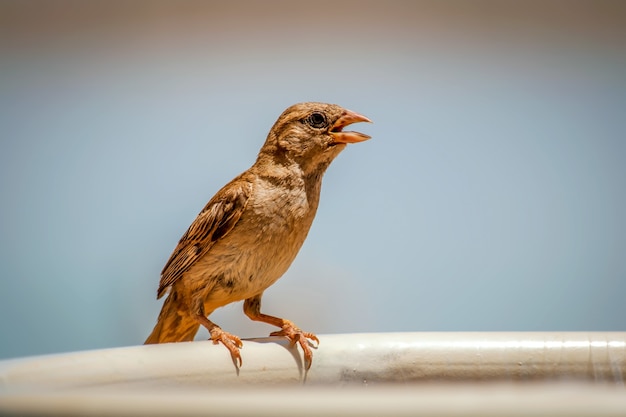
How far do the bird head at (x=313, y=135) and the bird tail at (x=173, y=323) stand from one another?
73cm

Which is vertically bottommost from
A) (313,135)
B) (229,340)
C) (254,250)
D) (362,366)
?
(362,366)

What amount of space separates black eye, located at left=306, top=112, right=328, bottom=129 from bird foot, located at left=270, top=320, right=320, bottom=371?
0.89 meters

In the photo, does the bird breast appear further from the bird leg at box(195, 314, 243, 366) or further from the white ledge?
the white ledge

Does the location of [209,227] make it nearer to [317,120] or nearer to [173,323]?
[173,323]

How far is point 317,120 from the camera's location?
11.9ft

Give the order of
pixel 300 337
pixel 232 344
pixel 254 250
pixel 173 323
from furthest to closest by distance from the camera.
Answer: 1. pixel 173 323
2. pixel 254 250
3. pixel 300 337
4. pixel 232 344

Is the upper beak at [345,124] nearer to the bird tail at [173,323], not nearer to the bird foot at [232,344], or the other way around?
the bird tail at [173,323]

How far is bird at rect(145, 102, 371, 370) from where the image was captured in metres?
3.31

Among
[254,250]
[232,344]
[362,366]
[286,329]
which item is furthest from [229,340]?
[254,250]

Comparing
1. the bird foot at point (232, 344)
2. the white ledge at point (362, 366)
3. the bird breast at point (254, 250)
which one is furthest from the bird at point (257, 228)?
the white ledge at point (362, 366)

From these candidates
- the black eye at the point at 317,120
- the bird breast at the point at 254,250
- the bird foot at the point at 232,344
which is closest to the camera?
the bird foot at the point at 232,344

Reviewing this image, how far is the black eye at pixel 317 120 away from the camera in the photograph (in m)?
3.62

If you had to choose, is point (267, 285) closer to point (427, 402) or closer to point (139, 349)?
point (139, 349)

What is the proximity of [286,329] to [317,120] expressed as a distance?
1.01 metres
